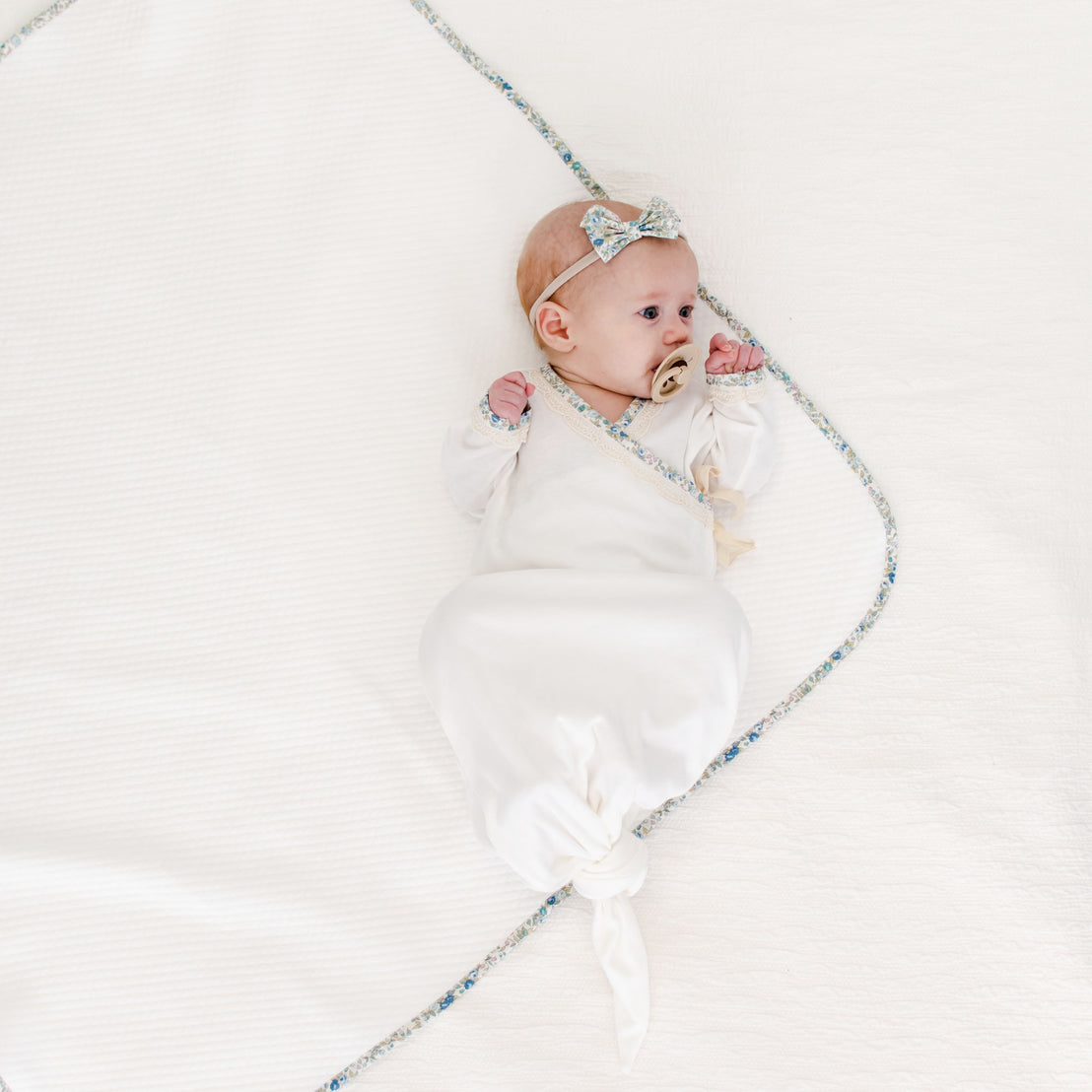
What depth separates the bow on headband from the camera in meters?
1.43

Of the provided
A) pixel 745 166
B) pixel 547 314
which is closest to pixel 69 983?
pixel 547 314

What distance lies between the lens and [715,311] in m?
1.59

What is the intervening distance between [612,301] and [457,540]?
40cm

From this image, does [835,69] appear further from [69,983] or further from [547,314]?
[69,983]

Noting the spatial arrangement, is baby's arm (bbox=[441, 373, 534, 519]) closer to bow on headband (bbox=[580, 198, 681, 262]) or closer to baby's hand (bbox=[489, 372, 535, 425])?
baby's hand (bbox=[489, 372, 535, 425])

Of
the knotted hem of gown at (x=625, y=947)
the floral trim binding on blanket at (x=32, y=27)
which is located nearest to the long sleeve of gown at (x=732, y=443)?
the knotted hem of gown at (x=625, y=947)

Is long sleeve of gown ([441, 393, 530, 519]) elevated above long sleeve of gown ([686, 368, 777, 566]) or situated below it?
above

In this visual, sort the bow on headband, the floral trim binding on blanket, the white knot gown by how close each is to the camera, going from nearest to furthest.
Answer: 1. the white knot gown
2. the bow on headband
3. the floral trim binding on blanket

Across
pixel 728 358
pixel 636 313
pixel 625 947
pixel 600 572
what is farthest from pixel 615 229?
pixel 625 947

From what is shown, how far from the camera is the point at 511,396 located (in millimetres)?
1454

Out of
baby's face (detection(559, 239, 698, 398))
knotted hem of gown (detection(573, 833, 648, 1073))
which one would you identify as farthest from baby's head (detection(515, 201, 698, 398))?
knotted hem of gown (detection(573, 833, 648, 1073))

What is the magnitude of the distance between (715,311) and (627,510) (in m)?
0.35

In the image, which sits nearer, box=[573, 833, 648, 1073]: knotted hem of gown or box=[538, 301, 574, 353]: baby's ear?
box=[573, 833, 648, 1073]: knotted hem of gown

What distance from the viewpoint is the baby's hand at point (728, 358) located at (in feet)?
4.90
